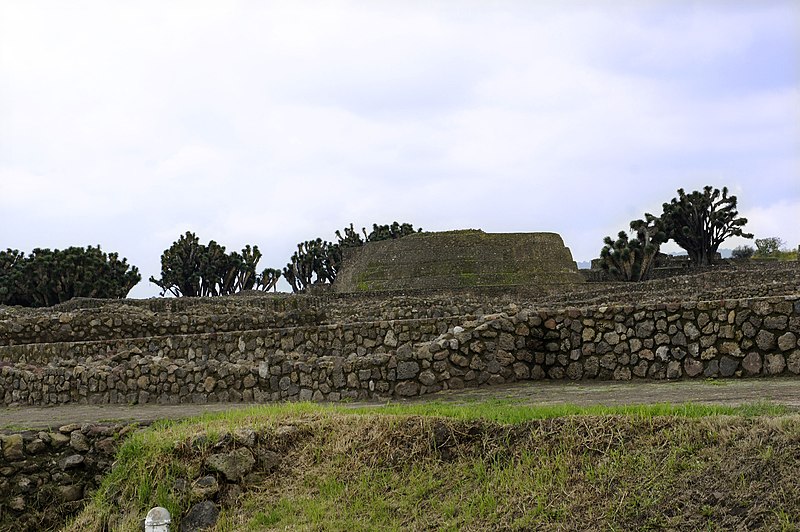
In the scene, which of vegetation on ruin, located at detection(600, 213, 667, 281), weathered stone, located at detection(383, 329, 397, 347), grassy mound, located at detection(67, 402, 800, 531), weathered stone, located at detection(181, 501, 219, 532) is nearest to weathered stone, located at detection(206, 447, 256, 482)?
grassy mound, located at detection(67, 402, 800, 531)

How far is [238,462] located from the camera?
27.7 feet

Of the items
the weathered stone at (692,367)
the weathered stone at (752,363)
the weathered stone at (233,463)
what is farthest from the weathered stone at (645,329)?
the weathered stone at (233,463)

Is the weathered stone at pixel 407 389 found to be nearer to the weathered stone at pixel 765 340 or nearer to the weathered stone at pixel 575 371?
the weathered stone at pixel 575 371

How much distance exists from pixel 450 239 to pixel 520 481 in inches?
1481

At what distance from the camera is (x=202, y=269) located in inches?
2931

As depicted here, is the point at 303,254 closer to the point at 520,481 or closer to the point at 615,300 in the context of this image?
the point at 615,300

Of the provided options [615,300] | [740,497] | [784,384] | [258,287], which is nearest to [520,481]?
[740,497]

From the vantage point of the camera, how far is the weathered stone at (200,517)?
8.09 meters

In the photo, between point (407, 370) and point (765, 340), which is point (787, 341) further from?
point (407, 370)

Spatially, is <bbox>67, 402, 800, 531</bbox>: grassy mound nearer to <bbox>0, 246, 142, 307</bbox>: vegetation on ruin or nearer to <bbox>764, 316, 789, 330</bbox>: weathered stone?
<bbox>764, 316, 789, 330</bbox>: weathered stone

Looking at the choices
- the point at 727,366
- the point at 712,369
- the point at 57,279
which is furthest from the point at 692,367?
the point at 57,279

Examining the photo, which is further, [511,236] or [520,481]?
[511,236]

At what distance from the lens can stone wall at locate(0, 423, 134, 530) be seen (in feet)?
31.3

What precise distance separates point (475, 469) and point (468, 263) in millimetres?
35296
